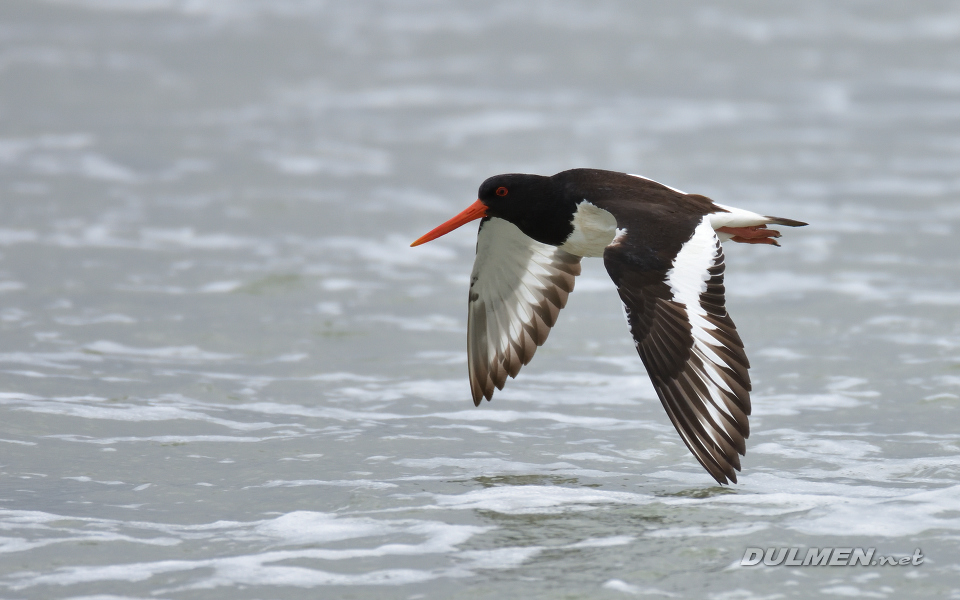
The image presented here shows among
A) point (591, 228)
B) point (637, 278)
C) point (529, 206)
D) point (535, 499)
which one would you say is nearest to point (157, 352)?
point (529, 206)

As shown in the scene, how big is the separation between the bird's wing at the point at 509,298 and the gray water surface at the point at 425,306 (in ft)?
1.07

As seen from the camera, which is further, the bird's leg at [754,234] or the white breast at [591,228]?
the bird's leg at [754,234]

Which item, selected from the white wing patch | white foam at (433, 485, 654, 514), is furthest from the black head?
white foam at (433, 485, 654, 514)

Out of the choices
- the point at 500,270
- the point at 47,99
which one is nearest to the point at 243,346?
the point at 500,270

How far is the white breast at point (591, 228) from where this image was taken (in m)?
6.63

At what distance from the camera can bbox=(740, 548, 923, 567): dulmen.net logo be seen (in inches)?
188

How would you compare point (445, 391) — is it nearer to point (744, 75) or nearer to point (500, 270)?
point (500, 270)

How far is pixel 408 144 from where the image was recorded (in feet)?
48.8

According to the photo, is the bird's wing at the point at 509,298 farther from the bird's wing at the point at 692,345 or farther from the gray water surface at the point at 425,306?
the bird's wing at the point at 692,345

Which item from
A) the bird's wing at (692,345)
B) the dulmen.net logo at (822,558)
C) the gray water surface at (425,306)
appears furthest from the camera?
the bird's wing at (692,345)

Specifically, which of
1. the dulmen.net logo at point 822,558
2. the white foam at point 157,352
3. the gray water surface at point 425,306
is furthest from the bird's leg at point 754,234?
the white foam at point 157,352

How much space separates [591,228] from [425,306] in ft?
10.4

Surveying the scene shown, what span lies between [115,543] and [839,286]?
22.3 feet

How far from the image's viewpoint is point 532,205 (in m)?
6.82
